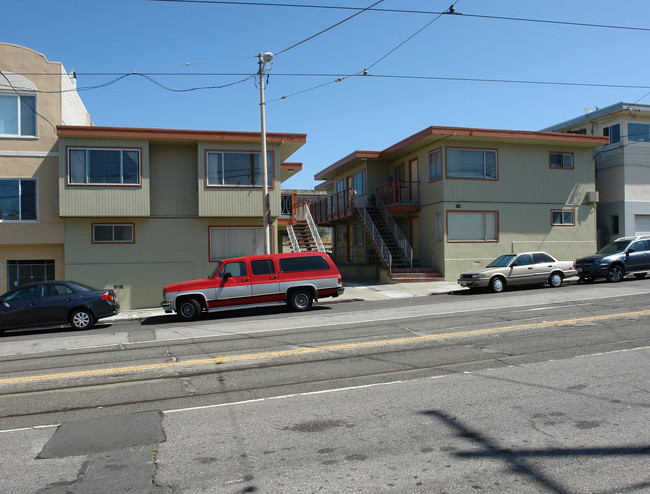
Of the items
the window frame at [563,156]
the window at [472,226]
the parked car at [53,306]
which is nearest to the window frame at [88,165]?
the parked car at [53,306]

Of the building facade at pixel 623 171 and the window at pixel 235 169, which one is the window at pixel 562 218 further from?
the window at pixel 235 169

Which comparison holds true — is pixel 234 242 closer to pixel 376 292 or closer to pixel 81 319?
pixel 376 292

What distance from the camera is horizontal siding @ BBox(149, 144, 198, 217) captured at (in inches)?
870

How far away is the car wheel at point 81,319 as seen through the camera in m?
15.5

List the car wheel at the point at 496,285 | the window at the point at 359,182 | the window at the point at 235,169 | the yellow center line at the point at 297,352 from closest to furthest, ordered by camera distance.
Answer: the yellow center line at the point at 297,352, the car wheel at the point at 496,285, the window at the point at 235,169, the window at the point at 359,182

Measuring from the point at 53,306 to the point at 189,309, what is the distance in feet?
12.2

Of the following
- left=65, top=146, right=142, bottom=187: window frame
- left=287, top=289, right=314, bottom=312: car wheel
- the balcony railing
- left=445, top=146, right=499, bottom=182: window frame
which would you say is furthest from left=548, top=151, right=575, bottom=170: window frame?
left=65, top=146, right=142, bottom=187: window frame

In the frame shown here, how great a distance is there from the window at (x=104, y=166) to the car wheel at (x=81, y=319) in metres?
7.10

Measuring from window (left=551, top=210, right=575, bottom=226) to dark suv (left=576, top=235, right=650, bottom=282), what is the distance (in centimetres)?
500

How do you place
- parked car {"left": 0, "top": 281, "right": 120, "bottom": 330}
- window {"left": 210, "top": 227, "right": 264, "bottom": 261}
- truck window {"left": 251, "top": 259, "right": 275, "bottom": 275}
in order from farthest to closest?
window {"left": 210, "top": 227, "right": 264, "bottom": 261}
truck window {"left": 251, "top": 259, "right": 275, "bottom": 275}
parked car {"left": 0, "top": 281, "right": 120, "bottom": 330}

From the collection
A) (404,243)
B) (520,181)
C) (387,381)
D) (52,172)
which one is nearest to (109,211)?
(52,172)

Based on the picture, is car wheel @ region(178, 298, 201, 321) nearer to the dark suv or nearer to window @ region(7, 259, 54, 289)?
window @ region(7, 259, 54, 289)

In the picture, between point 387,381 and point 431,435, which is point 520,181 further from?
point 431,435

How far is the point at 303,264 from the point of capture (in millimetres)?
17094
